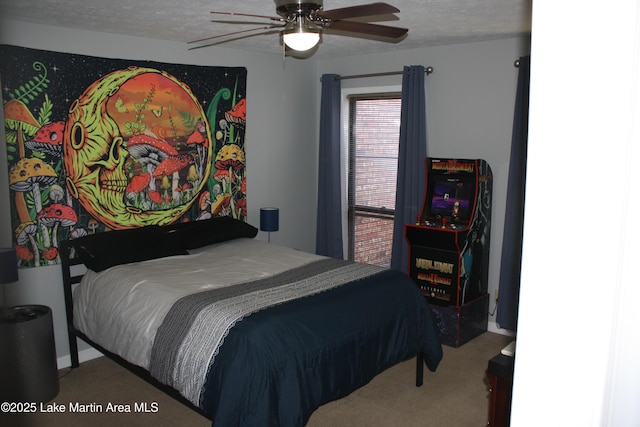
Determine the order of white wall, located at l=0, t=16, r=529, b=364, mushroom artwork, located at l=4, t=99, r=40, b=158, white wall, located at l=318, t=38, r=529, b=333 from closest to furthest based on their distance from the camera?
mushroom artwork, located at l=4, t=99, r=40, b=158, white wall, located at l=0, t=16, r=529, b=364, white wall, located at l=318, t=38, r=529, b=333

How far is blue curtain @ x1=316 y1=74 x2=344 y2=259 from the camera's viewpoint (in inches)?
219

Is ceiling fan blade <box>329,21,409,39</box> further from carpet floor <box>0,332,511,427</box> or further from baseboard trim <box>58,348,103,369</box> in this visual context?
baseboard trim <box>58,348,103,369</box>

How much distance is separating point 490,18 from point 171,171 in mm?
2809

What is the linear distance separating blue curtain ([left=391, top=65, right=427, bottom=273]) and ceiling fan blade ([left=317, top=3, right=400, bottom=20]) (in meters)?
2.38

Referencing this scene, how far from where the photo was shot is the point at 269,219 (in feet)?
16.8

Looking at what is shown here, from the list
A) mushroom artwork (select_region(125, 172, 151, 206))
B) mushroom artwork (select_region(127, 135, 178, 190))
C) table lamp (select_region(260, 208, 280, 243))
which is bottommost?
table lamp (select_region(260, 208, 280, 243))

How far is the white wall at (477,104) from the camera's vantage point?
4.49 m

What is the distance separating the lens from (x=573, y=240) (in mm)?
803

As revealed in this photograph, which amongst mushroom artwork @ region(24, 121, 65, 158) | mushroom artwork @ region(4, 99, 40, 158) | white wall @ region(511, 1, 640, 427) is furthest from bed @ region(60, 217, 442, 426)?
white wall @ region(511, 1, 640, 427)

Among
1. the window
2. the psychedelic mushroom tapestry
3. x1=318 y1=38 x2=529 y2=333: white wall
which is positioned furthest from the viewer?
the window

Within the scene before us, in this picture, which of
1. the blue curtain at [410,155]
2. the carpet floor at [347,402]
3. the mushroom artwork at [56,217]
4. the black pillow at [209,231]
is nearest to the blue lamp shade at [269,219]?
the black pillow at [209,231]

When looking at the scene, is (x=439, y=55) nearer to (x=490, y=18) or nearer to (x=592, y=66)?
(x=490, y=18)

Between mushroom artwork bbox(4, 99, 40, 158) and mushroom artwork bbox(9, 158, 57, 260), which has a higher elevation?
mushroom artwork bbox(4, 99, 40, 158)

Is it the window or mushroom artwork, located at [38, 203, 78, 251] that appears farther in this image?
the window
